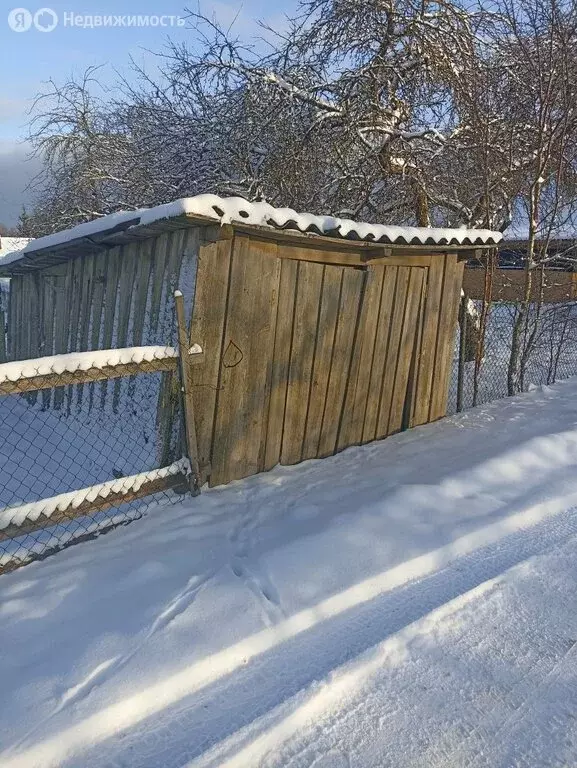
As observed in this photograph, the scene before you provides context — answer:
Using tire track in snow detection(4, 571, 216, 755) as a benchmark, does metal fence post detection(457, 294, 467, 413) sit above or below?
above

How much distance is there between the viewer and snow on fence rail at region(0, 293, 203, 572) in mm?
2732

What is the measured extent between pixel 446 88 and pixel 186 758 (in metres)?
8.79

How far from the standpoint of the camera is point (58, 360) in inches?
110

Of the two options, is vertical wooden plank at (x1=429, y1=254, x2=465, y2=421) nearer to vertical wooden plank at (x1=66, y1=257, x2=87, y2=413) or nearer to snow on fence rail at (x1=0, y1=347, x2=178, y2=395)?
snow on fence rail at (x1=0, y1=347, x2=178, y2=395)

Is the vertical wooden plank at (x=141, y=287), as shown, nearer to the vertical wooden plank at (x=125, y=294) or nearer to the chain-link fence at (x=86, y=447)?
the vertical wooden plank at (x=125, y=294)

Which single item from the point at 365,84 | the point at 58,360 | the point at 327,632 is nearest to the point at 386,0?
the point at 365,84

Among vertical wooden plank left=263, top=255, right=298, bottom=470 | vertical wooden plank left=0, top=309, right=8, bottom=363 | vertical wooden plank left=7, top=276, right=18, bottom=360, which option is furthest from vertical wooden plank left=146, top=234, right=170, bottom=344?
vertical wooden plank left=0, top=309, right=8, bottom=363

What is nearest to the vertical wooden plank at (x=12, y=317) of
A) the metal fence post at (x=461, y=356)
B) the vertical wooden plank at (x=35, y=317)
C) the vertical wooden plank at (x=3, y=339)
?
the vertical wooden plank at (x=3, y=339)

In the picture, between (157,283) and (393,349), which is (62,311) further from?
(393,349)

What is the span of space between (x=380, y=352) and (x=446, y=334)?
1120 millimetres

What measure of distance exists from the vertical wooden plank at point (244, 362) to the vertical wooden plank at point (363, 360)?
1019mm

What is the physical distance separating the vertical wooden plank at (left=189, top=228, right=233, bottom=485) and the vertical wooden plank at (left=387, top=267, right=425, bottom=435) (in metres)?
2.17

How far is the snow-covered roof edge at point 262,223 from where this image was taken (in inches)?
129

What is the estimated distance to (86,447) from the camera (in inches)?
192
